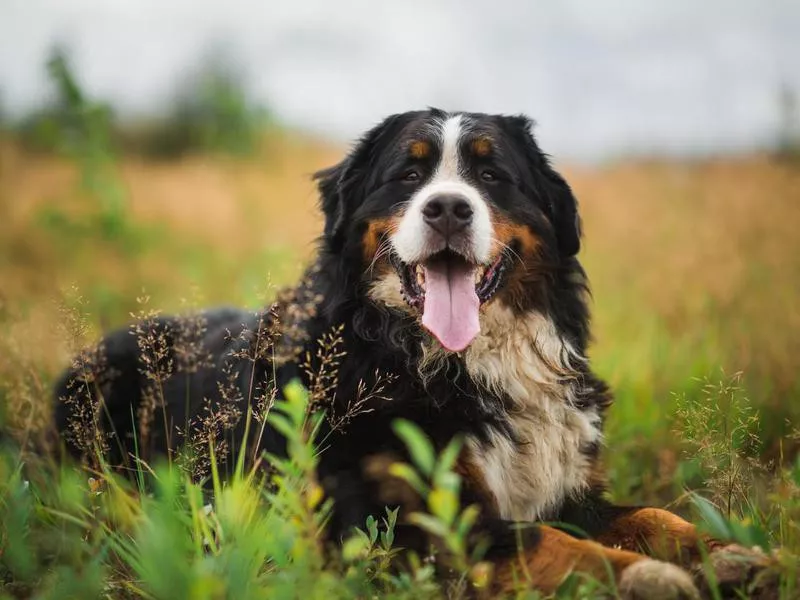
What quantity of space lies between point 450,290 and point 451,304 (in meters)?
0.06

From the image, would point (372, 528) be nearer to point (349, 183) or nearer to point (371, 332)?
point (371, 332)

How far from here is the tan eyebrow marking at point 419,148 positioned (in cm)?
306

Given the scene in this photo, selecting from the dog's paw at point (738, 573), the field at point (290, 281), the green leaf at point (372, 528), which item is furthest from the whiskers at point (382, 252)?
the dog's paw at point (738, 573)

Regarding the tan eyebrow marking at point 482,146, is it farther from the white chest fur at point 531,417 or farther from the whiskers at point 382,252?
the white chest fur at point 531,417

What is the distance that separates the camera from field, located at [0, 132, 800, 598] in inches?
87.4

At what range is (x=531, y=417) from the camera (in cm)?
296

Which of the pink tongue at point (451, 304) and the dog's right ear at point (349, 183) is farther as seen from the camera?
the dog's right ear at point (349, 183)

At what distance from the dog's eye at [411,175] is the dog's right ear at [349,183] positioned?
23 cm

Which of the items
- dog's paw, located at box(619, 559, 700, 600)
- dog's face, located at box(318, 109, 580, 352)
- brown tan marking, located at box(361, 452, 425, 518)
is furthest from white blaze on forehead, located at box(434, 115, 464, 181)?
dog's paw, located at box(619, 559, 700, 600)

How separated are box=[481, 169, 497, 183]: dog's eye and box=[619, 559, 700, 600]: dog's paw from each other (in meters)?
1.65

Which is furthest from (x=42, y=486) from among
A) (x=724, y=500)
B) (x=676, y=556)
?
(x=724, y=500)

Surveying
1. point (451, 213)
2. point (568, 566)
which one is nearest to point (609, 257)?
point (451, 213)

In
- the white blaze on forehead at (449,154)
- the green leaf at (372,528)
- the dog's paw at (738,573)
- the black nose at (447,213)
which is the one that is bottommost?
the dog's paw at (738,573)

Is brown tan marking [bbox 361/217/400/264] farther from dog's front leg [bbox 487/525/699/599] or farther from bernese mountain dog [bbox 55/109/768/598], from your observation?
dog's front leg [bbox 487/525/699/599]
